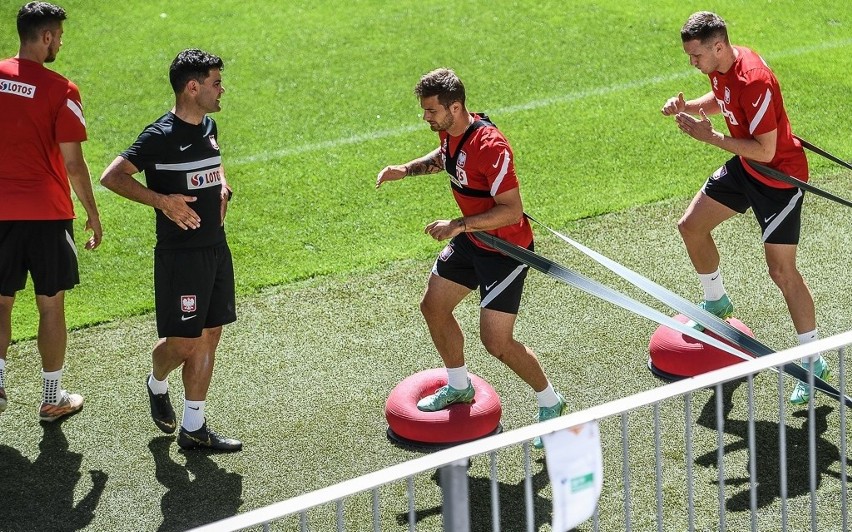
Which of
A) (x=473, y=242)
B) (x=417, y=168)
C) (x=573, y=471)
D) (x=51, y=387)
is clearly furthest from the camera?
(x=417, y=168)

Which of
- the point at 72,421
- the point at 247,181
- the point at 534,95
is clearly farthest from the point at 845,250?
the point at 72,421

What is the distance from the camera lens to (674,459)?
603 centimetres

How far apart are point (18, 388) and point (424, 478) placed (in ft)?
9.14

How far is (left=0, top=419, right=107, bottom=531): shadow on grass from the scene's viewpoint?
5.80 m

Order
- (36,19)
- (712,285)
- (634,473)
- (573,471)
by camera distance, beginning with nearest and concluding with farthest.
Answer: (573,471) < (634,473) < (36,19) < (712,285)

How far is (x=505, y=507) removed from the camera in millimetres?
5742

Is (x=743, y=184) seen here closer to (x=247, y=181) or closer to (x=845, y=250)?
(x=845, y=250)

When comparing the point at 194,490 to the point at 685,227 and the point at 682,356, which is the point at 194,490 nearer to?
the point at 682,356

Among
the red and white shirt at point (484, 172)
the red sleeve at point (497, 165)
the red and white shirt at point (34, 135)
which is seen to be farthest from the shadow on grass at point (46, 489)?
the red sleeve at point (497, 165)

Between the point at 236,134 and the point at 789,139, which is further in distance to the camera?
the point at 236,134

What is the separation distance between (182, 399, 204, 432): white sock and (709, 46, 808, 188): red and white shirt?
350cm

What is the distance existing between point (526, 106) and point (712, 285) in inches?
177

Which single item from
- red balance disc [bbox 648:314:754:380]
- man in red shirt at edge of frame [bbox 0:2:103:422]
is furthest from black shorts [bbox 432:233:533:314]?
man in red shirt at edge of frame [bbox 0:2:103:422]

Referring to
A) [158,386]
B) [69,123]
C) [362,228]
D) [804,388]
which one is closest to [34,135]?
[69,123]
